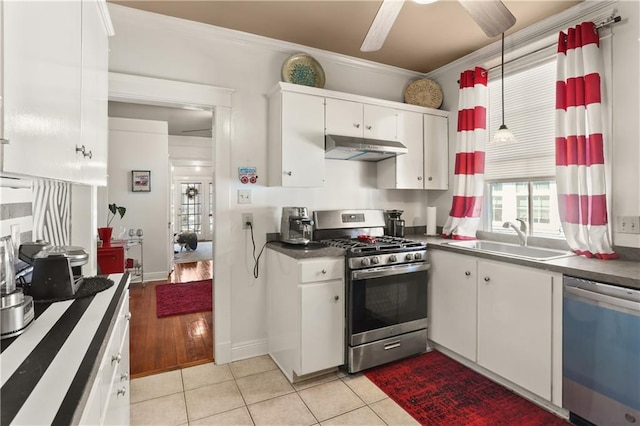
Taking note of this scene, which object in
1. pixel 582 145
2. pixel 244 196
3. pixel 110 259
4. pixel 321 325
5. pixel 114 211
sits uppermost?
pixel 582 145

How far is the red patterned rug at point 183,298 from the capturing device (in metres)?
3.83

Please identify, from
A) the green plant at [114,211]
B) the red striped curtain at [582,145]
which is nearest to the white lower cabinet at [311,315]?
the red striped curtain at [582,145]

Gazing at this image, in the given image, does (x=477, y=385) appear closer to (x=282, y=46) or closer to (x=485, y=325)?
(x=485, y=325)

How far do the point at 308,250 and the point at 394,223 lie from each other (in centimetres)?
118

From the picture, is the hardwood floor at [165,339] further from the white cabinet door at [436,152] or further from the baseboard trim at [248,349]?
the white cabinet door at [436,152]

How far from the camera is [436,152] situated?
10.7 ft

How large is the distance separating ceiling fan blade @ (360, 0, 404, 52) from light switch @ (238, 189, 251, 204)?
1.42m

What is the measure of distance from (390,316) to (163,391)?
5.57ft

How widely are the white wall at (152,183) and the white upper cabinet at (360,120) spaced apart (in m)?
3.65

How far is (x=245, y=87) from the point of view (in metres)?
2.71

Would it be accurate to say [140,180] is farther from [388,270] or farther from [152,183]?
[388,270]

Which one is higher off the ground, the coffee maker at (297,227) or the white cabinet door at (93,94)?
the white cabinet door at (93,94)

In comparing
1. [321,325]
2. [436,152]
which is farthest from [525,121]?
[321,325]

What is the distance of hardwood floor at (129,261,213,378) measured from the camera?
8.50 feet
